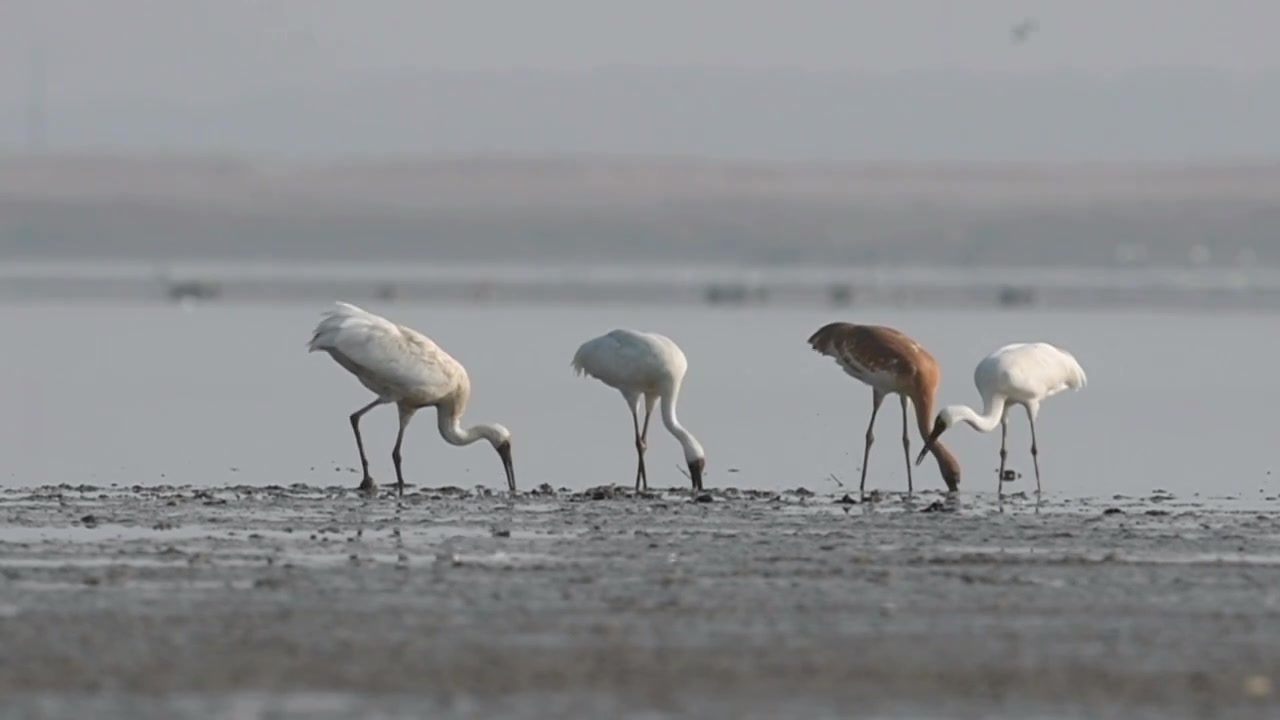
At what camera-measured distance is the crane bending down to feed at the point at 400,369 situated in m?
21.5

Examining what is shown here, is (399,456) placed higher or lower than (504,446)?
lower

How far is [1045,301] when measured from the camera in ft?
248

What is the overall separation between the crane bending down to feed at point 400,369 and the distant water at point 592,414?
540 millimetres

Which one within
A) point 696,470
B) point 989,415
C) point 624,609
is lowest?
point 624,609

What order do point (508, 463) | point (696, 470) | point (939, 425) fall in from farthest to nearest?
point (939, 425), point (696, 470), point (508, 463)

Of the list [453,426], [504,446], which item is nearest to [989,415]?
[504,446]

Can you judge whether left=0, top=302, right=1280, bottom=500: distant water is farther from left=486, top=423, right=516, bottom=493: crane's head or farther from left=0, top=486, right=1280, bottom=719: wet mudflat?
left=0, top=486, right=1280, bottom=719: wet mudflat

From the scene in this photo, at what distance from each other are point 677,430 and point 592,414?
306 inches

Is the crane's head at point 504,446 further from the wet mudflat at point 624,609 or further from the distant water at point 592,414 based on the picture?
the wet mudflat at point 624,609

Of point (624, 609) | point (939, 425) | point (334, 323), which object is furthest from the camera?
point (939, 425)

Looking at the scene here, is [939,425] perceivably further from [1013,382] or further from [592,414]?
[592,414]

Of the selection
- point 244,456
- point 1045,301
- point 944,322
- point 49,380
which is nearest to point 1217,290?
point 1045,301

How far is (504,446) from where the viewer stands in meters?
21.7

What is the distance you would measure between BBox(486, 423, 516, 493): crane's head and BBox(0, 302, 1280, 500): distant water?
1.47 feet
